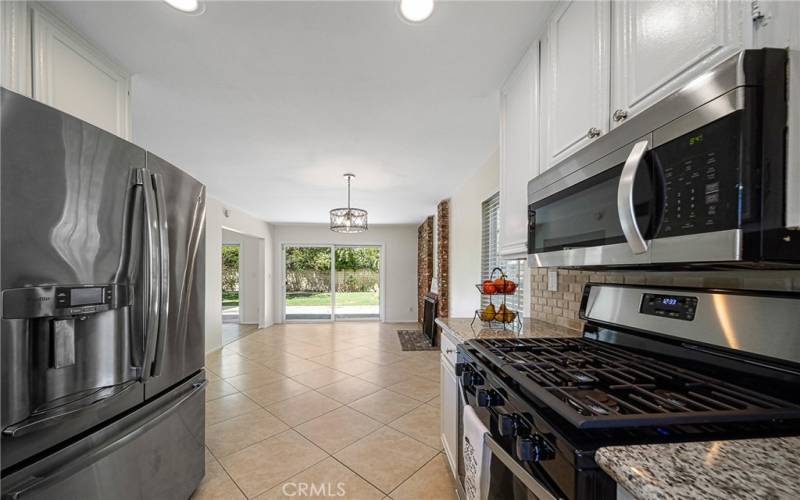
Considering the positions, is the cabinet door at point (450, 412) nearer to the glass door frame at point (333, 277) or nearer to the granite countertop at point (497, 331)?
the granite countertop at point (497, 331)

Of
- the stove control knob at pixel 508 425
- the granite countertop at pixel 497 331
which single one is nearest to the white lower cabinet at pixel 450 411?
the granite countertop at pixel 497 331

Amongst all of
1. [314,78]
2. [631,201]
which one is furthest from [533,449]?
[314,78]

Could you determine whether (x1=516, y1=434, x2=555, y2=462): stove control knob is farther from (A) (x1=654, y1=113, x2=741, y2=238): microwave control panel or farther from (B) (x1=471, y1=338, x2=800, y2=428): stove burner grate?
(A) (x1=654, y1=113, x2=741, y2=238): microwave control panel

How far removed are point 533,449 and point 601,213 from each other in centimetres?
72

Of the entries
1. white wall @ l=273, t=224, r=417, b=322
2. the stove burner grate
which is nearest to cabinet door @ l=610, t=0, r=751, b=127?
the stove burner grate

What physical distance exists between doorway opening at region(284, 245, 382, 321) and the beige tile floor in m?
3.04

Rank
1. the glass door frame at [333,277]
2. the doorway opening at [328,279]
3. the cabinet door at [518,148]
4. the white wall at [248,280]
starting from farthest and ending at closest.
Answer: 1. the doorway opening at [328,279]
2. the glass door frame at [333,277]
3. the white wall at [248,280]
4. the cabinet door at [518,148]

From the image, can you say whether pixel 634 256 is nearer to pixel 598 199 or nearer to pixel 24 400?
pixel 598 199

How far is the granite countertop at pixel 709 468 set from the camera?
47 cm

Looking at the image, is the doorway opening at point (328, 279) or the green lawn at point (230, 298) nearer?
the doorway opening at point (328, 279)

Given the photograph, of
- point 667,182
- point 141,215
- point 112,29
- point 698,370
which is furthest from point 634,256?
point 112,29

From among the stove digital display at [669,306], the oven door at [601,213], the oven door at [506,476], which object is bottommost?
the oven door at [506,476]

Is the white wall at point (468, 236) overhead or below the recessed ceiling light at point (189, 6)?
below

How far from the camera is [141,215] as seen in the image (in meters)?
1.24
